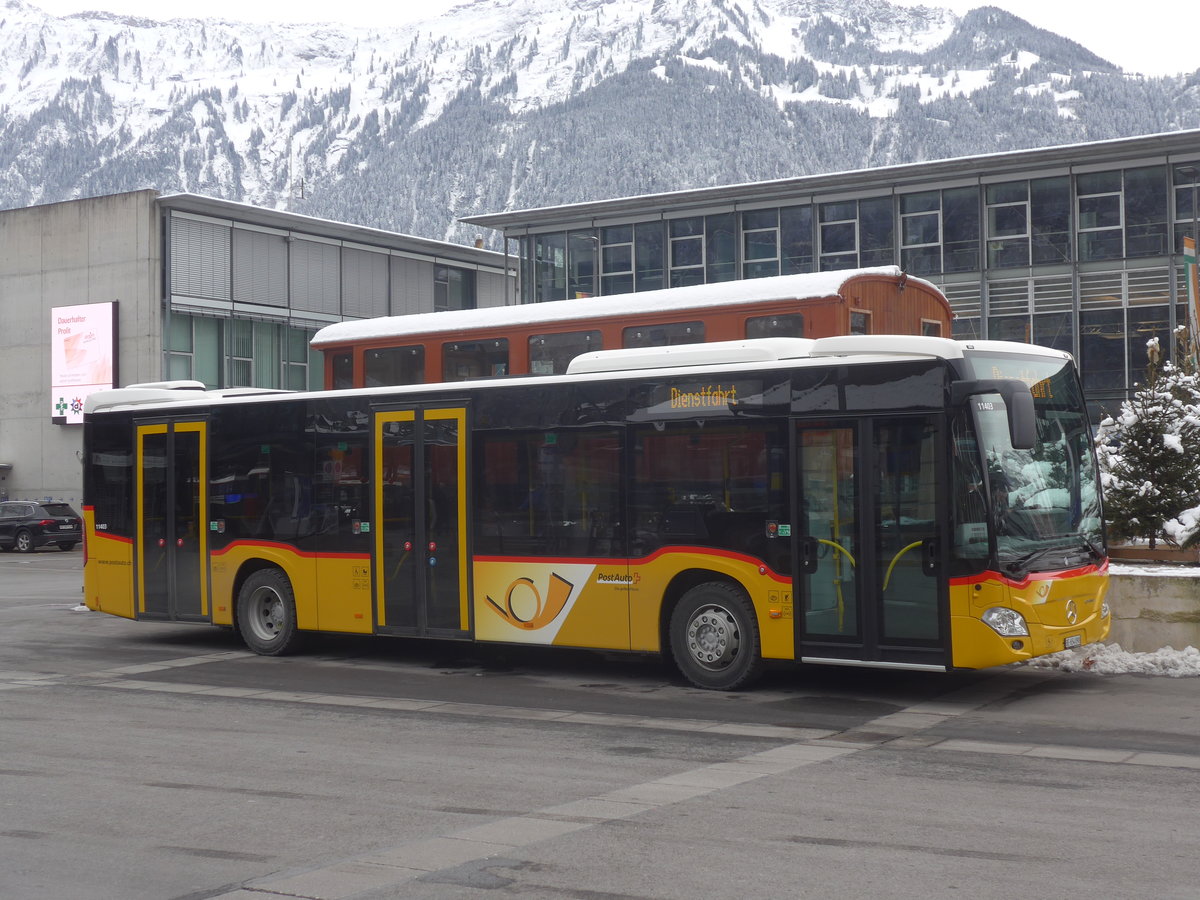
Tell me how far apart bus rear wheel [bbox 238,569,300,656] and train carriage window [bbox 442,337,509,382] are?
10.3 feet

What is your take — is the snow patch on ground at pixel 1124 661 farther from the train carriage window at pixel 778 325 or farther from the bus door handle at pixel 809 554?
the train carriage window at pixel 778 325

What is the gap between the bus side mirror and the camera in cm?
1096

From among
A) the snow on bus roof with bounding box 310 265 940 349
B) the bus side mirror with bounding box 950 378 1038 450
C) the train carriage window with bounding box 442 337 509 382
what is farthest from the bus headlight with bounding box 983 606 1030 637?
the train carriage window with bounding box 442 337 509 382

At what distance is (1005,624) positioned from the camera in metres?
11.1

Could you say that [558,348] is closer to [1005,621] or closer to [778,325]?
[778,325]

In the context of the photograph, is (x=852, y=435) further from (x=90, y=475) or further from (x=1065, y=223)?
(x=1065, y=223)

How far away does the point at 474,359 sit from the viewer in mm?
17281

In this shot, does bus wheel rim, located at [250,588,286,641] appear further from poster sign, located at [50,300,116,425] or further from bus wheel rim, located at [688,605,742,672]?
poster sign, located at [50,300,116,425]

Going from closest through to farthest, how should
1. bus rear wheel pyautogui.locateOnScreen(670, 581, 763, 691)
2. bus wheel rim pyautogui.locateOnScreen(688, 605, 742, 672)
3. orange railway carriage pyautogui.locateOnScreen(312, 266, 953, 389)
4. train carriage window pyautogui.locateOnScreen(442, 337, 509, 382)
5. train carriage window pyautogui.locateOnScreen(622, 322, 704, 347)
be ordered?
bus rear wheel pyautogui.locateOnScreen(670, 581, 763, 691) < bus wheel rim pyautogui.locateOnScreen(688, 605, 742, 672) < orange railway carriage pyautogui.locateOnScreen(312, 266, 953, 389) < train carriage window pyautogui.locateOnScreen(622, 322, 704, 347) < train carriage window pyautogui.locateOnScreen(442, 337, 509, 382)

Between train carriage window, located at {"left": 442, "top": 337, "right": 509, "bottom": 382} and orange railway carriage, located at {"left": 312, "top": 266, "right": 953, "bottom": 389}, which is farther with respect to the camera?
train carriage window, located at {"left": 442, "top": 337, "right": 509, "bottom": 382}

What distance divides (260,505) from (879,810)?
977 cm

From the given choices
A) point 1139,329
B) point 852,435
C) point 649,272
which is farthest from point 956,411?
point 649,272

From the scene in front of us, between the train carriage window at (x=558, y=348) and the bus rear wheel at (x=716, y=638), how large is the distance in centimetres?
452

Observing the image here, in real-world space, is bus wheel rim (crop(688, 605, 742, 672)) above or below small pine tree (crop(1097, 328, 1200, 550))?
below
